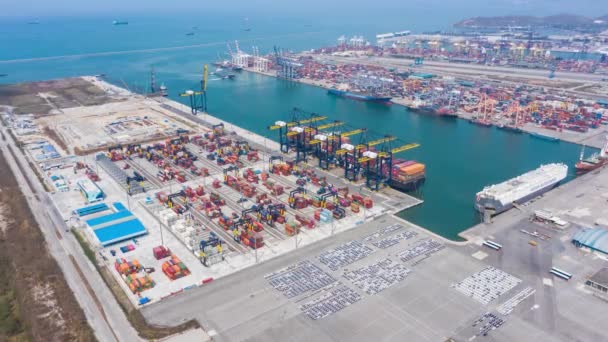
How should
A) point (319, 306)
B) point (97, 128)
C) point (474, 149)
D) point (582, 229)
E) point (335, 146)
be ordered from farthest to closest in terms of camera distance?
point (97, 128) → point (474, 149) → point (335, 146) → point (582, 229) → point (319, 306)

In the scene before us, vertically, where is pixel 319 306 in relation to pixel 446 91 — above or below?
below

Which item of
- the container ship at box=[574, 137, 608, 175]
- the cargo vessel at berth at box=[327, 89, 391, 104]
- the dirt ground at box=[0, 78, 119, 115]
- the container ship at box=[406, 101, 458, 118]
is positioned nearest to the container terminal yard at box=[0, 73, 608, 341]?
the container ship at box=[574, 137, 608, 175]

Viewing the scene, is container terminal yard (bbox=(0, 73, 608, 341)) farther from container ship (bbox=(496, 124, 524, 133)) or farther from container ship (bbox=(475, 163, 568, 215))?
container ship (bbox=(496, 124, 524, 133))

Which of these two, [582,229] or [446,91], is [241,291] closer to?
[582,229]

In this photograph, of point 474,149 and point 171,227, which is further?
point 474,149

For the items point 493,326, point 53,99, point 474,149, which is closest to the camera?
point 493,326

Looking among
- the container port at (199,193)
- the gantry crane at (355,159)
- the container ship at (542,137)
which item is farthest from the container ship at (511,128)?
the gantry crane at (355,159)

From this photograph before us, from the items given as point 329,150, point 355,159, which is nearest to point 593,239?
point 355,159

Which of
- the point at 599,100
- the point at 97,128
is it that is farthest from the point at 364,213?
the point at 599,100
